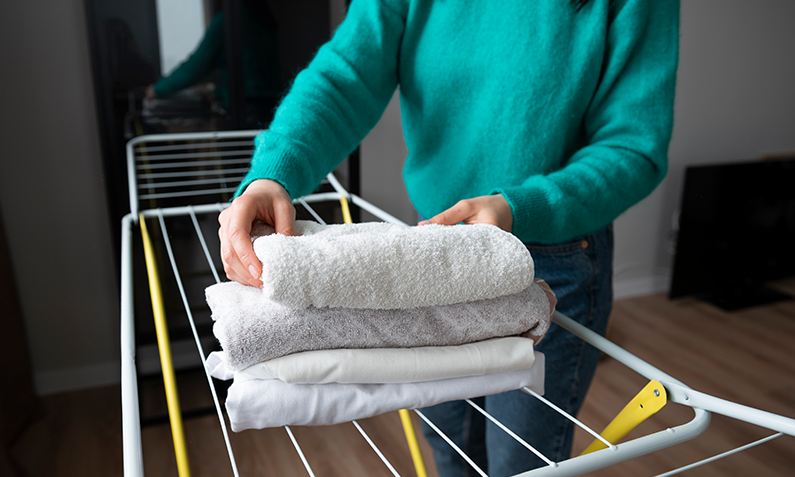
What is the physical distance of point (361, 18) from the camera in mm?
717

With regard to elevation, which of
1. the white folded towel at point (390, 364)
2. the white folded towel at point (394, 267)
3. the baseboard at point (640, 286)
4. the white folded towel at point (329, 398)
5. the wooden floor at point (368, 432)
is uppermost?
the white folded towel at point (394, 267)

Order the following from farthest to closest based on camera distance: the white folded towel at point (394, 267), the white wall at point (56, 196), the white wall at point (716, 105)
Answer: the white wall at point (716, 105)
the white wall at point (56, 196)
the white folded towel at point (394, 267)

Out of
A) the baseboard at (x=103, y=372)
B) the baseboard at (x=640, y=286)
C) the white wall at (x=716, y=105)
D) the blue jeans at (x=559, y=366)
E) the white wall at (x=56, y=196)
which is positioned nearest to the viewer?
the blue jeans at (x=559, y=366)

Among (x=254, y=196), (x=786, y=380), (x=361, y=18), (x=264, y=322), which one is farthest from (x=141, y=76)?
(x=786, y=380)

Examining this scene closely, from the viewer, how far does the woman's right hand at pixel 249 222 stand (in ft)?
1.52

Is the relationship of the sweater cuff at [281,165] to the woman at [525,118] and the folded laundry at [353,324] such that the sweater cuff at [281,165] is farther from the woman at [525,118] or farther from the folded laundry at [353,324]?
the folded laundry at [353,324]

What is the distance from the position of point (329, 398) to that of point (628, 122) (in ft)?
1.66

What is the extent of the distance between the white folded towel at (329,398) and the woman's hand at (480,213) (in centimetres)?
15

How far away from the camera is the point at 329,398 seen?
446 mm

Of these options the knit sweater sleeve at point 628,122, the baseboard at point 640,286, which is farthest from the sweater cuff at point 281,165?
the baseboard at point 640,286

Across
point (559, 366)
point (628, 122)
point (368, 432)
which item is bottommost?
point (368, 432)

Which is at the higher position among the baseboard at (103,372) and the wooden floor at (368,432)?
the baseboard at (103,372)

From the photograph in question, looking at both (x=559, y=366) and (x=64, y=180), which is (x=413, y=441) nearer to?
(x=559, y=366)

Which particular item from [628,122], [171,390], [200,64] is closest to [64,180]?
[200,64]
